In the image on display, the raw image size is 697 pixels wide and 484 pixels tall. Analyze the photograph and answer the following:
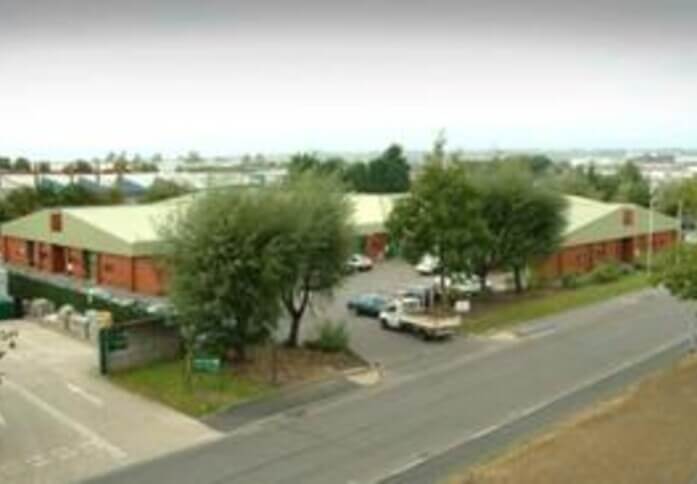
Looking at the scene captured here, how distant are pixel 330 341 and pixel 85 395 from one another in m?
9.18

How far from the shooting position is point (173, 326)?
34594 millimetres

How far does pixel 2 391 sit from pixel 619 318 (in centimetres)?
2682

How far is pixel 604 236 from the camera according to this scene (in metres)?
64.2

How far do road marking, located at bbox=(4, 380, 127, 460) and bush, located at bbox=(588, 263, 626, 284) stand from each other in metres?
34.7

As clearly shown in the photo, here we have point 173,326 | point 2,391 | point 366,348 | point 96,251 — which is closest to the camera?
point 2,391

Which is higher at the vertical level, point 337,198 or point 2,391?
point 337,198

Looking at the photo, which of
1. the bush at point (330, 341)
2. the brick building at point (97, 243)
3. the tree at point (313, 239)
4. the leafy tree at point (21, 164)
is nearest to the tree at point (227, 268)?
the tree at point (313, 239)

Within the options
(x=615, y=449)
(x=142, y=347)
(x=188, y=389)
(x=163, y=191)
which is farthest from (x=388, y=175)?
(x=615, y=449)

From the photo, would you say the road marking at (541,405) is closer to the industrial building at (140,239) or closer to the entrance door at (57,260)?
the industrial building at (140,239)

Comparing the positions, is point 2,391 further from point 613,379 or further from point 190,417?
point 613,379

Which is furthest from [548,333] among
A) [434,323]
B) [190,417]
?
[190,417]

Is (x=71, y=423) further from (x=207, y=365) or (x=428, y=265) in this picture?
(x=428, y=265)

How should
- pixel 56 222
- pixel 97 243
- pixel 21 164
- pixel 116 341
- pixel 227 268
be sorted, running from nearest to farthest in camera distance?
pixel 227 268 → pixel 116 341 → pixel 97 243 → pixel 56 222 → pixel 21 164

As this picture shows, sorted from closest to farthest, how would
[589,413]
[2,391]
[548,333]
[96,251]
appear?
1. [589,413]
2. [2,391]
3. [548,333]
4. [96,251]
